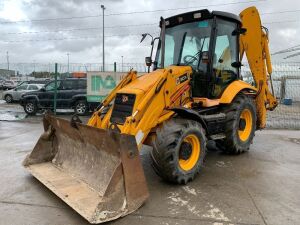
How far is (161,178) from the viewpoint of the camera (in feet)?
19.5

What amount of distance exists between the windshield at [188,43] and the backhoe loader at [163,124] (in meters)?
0.02

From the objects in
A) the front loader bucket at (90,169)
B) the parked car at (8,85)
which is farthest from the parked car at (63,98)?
the parked car at (8,85)

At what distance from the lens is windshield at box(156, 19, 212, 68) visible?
688 centimetres

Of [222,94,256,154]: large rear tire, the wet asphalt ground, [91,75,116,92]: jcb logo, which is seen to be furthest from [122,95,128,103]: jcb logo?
[91,75,116,92]: jcb logo

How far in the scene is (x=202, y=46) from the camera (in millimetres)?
6883

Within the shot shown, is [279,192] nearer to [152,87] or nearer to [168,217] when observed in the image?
[168,217]

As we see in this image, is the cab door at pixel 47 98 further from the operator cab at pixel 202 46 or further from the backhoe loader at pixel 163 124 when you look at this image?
the operator cab at pixel 202 46

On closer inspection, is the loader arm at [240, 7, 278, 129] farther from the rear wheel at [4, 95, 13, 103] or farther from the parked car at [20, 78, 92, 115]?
the rear wheel at [4, 95, 13, 103]

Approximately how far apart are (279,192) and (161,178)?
193 cm

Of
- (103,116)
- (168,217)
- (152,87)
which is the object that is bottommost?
(168,217)

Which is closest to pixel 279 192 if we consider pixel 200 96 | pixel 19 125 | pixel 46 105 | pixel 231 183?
pixel 231 183

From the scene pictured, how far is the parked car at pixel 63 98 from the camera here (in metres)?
15.9

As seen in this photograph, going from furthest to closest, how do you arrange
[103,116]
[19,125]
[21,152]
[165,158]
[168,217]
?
[19,125]
[21,152]
[103,116]
[165,158]
[168,217]

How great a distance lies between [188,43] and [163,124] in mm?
2105
